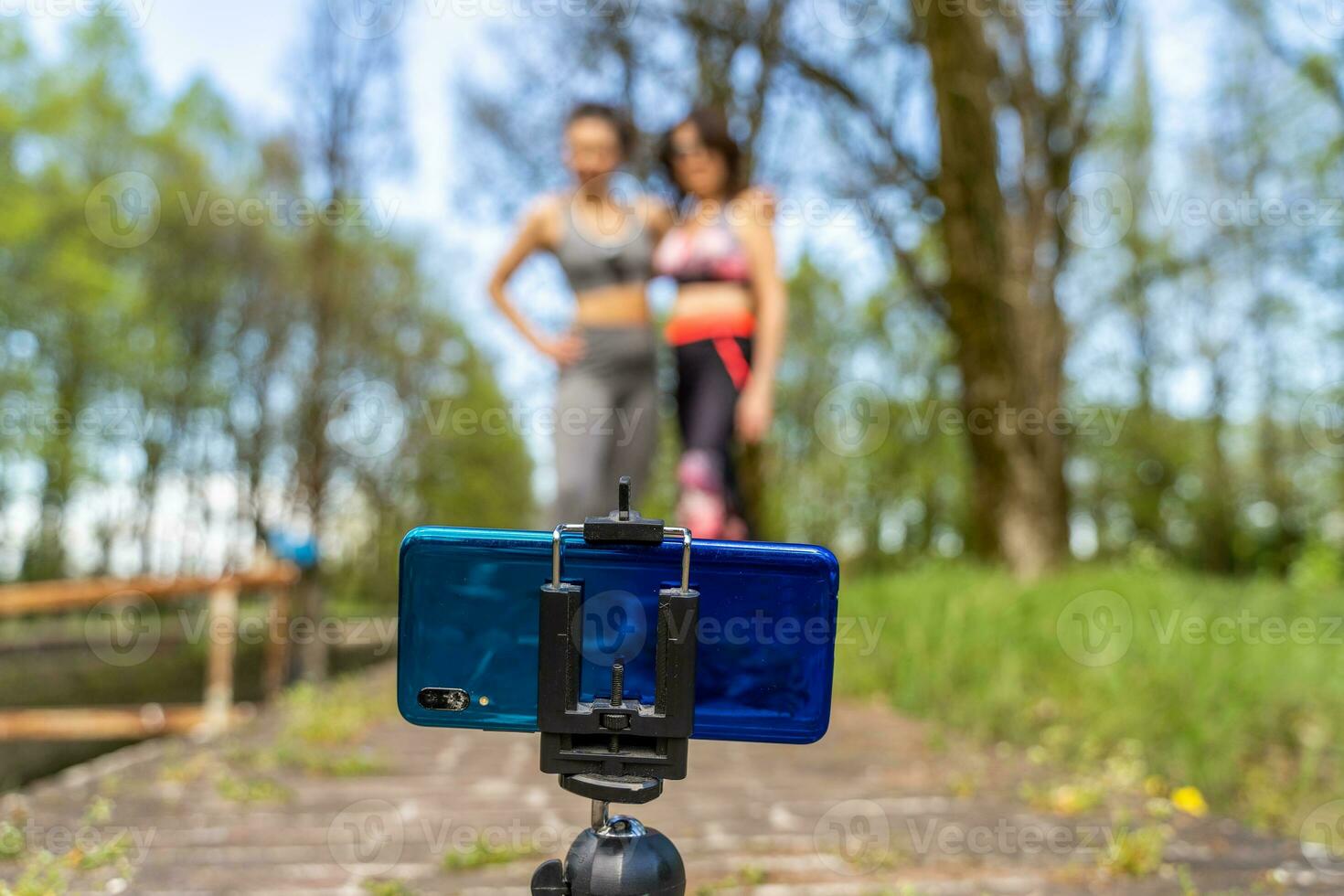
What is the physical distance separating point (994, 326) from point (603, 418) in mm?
5090

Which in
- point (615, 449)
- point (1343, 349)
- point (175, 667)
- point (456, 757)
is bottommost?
point (175, 667)

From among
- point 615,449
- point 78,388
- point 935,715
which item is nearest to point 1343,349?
point 935,715

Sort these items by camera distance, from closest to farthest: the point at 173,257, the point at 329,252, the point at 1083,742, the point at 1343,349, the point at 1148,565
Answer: the point at 1083,742 < the point at 1148,565 < the point at 329,252 < the point at 1343,349 < the point at 173,257

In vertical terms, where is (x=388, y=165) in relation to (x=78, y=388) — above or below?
above

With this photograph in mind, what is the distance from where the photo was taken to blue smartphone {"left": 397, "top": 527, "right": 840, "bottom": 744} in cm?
115

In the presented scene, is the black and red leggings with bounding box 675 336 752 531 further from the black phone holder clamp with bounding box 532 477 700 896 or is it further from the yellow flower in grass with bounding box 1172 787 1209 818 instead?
the black phone holder clamp with bounding box 532 477 700 896

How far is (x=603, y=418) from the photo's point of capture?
3.60m

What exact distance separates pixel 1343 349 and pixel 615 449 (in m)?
19.7

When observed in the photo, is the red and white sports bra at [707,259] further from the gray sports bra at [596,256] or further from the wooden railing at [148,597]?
the wooden railing at [148,597]

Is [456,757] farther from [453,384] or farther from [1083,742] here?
[453,384]

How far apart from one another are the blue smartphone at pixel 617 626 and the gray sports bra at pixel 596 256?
99.4 inches

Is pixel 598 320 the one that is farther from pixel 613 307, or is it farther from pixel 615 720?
pixel 615 720

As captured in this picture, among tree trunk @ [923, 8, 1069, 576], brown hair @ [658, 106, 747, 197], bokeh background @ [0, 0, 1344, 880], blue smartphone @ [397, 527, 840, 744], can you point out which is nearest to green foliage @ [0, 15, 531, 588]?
bokeh background @ [0, 0, 1344, 880]

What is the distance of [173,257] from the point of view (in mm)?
24078
